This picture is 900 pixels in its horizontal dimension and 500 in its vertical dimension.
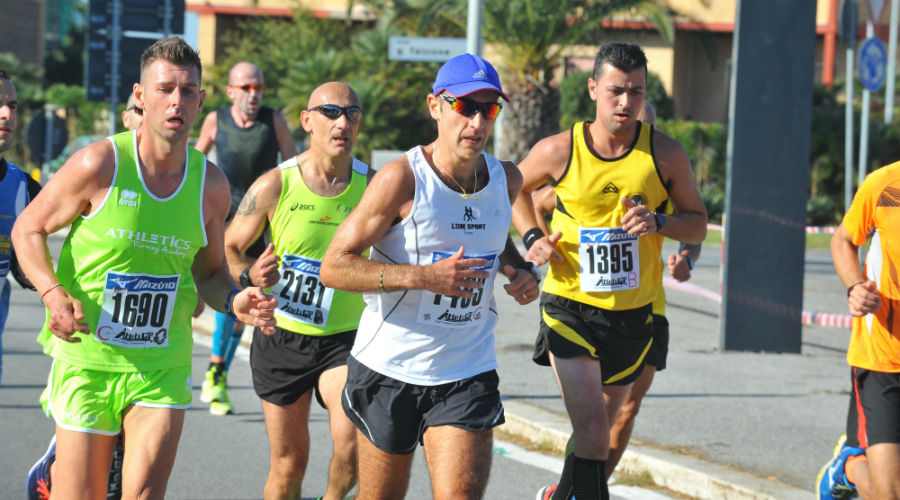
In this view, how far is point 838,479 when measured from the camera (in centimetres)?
582

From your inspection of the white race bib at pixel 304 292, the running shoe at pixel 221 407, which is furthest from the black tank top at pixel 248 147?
the white race bib at pixel 304 292

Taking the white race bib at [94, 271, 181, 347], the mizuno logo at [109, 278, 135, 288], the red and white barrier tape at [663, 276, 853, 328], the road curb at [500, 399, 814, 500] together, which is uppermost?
the mizuno logo at [109, 278, 135, 288]

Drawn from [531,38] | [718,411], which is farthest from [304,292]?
[531,38]

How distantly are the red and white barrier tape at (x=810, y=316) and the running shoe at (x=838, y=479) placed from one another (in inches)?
225

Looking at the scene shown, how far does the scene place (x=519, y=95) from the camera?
2705cm

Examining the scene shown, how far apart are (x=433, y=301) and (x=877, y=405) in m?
2.12

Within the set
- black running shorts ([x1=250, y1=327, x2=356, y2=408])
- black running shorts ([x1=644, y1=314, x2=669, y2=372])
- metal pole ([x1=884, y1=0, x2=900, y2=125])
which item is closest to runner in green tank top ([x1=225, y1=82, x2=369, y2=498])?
black running shorts ([x1=250, y1=327, x2=356, y2=408])

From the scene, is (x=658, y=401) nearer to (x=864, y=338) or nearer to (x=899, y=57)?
(x=864, y=338)

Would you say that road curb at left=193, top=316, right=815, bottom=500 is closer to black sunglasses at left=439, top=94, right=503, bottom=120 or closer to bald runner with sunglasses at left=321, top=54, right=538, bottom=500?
bald runner with sunglasses at left=321, top=54, right=538, bottom=500

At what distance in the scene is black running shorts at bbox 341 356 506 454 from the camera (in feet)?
15.0

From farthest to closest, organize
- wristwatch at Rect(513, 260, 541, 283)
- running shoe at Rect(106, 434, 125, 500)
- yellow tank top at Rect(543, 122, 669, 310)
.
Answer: yellow tank top at Rect(543, 122, 669, 310) → running shoe at Rect(106, 434, 125, 500) → wristwatch at Rect(513, 260, 541, 283)

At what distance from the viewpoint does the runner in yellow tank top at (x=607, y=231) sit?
18.9 ft

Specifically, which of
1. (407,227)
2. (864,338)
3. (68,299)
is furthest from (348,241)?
(864,338)

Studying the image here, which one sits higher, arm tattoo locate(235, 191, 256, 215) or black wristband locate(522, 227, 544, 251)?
arm tattoo locate(235, 191, 256, 215)
